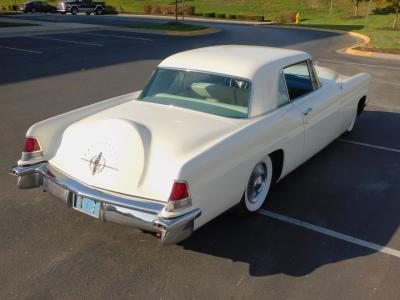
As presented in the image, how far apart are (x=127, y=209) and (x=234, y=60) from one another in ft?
7.05

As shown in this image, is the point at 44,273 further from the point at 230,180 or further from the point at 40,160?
the point at 230,180

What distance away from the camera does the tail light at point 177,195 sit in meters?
3.15

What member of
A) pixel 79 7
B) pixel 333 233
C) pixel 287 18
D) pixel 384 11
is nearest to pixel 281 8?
pixel 287 18

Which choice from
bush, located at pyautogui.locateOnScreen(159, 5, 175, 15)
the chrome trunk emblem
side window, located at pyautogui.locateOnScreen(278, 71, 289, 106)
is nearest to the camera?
the chrome trunk emblem

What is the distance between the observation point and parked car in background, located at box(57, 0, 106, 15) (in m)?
41.3

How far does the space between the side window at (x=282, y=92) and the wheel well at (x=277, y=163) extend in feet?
1.78

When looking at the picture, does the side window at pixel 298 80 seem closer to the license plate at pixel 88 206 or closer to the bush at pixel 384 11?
the license plate at pixel 88 206

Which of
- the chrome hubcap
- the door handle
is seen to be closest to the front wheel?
the chrome hubcap

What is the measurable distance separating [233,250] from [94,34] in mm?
20263

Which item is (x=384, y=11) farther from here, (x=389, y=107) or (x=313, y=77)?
(x=313, y=77)

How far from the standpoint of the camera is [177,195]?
3.16m

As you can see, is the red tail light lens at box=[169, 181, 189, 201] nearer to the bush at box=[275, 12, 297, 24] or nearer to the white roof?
the white roof

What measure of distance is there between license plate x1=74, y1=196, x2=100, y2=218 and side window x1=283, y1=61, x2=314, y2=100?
261cm

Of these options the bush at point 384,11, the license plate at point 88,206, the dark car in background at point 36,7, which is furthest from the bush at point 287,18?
the license plate at point 88,206
